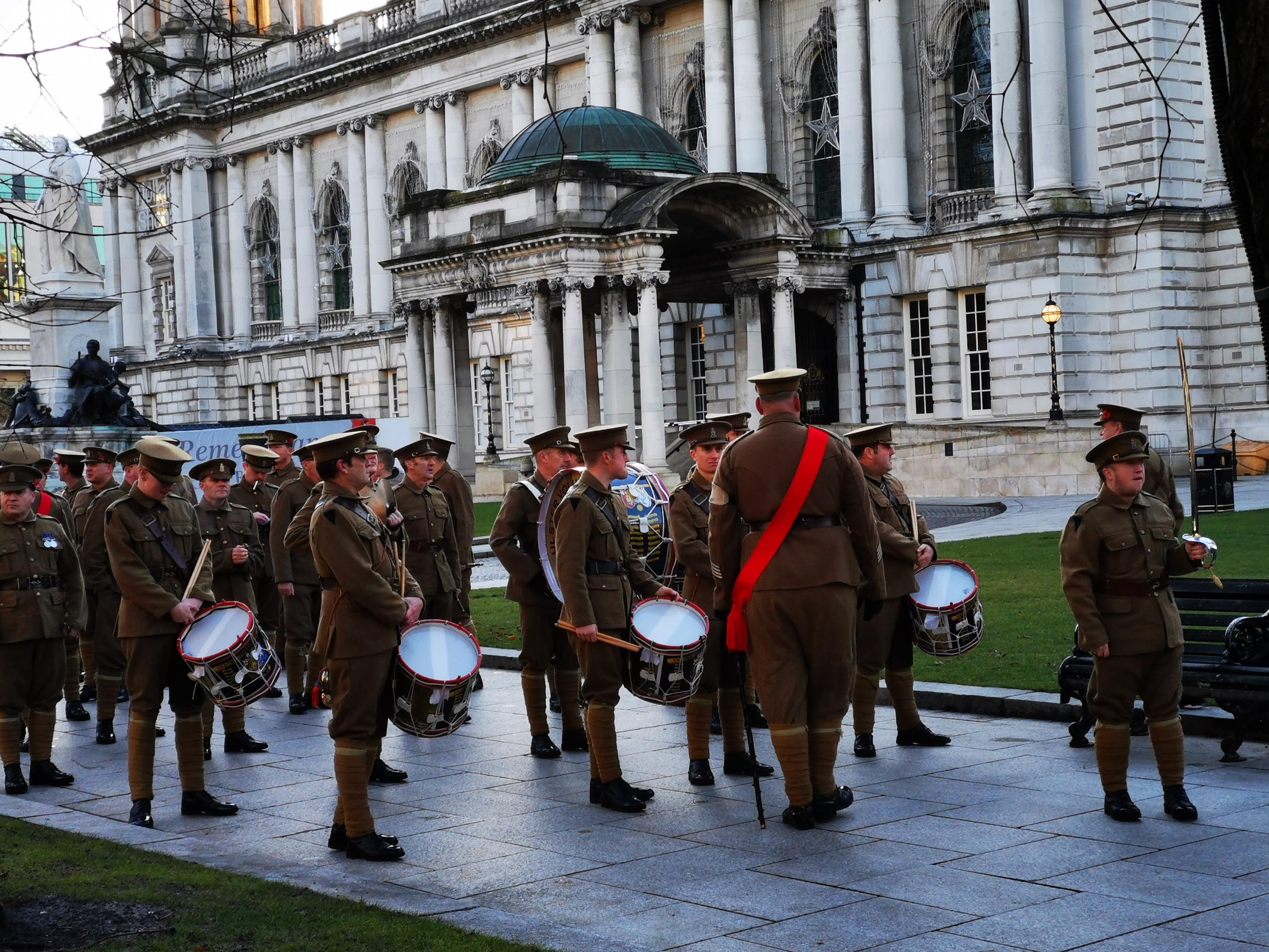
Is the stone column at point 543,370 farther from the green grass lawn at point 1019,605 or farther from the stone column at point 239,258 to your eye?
the stone column at point 239,258

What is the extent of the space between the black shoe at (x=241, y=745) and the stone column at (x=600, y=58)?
4025 centimetres

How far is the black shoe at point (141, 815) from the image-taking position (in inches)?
360

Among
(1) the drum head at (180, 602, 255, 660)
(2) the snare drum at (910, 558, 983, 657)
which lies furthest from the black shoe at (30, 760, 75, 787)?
(2) the snare drum at (910, 558, 983, 657)

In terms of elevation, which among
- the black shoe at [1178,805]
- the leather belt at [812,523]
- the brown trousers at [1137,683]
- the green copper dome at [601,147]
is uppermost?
the green copper dome at [601,147]

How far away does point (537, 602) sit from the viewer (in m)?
11.2

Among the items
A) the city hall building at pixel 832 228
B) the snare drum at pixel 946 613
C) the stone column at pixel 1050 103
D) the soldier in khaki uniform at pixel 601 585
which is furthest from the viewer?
the stone column at pixel 1050 103

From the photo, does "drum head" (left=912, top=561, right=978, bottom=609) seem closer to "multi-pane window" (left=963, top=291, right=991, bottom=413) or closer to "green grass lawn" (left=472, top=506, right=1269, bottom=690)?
"green grass lawn" (left=472, top=506, right=1269, bottom=690)

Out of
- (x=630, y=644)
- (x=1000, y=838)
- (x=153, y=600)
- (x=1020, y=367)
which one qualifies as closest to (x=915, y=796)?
(x=1000, y=838)

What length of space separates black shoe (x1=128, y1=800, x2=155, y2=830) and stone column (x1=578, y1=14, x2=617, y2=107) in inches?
1672

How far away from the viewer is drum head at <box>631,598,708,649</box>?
30.5 ft

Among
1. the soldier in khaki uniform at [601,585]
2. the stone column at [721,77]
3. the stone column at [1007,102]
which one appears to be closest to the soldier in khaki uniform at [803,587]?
the soldier in khaki uniform at [601,585]

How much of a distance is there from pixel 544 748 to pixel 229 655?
254 cm

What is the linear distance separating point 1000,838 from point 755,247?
28.2 metres

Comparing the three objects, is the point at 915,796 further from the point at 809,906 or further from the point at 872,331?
the point at 872,331
